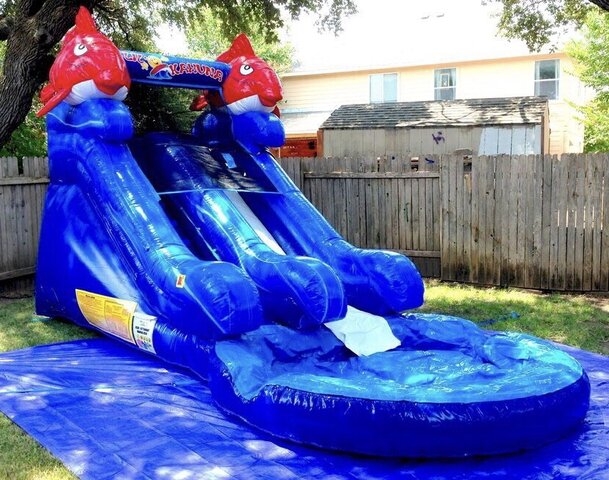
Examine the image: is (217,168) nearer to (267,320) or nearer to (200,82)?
(200,82)

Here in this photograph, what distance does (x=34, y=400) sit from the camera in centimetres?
422

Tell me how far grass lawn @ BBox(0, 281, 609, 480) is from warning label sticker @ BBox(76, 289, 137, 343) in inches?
13.6

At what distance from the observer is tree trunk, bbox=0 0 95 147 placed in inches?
321

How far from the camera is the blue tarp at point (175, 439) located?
10.9 ft

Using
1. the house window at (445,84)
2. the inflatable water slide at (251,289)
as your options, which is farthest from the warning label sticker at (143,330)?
the house window at (445,84)

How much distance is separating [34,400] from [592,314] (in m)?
5.25

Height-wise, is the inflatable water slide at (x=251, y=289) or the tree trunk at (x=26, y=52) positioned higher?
the tree trunk at (x=26, y=52)

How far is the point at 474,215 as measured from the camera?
8.27 metres

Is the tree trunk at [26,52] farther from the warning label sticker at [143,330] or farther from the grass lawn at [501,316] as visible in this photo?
the warning label sticker at [143,330]

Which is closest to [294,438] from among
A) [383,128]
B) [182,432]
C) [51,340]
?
[182,432]

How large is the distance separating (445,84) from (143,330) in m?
17.0

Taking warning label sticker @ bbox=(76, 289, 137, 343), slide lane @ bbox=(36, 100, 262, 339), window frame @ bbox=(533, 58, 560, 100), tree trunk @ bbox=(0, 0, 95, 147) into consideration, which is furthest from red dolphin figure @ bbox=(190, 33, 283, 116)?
window frame @ bbox=(533, 58, 560, 100)

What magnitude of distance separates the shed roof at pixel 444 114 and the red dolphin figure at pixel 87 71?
9.71m

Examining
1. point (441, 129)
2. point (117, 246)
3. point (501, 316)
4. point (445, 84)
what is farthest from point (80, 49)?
point (445, 84)
